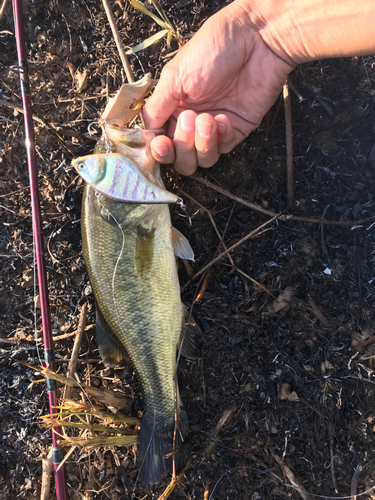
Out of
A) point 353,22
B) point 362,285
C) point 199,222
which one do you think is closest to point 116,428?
point 199,222

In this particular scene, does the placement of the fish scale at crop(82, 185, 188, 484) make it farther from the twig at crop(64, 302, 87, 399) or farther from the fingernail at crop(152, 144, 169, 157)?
the twig at crop(64, 302, 87, 399)

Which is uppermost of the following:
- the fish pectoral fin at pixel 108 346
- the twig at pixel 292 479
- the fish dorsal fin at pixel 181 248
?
the fish dorsal fin at pixel 181 248

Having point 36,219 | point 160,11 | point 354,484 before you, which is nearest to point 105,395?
Answer: point 36,219

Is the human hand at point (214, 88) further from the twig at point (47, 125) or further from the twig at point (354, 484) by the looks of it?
the twig at point (354, 484)

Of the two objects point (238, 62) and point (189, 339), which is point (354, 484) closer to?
point (189, 339)

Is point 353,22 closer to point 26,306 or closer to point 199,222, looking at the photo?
point 199,222

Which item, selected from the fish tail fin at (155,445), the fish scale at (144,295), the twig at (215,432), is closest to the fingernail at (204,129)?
the fish scale at (144,295)

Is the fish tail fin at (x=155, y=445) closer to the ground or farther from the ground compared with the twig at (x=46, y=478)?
farther from the ground
